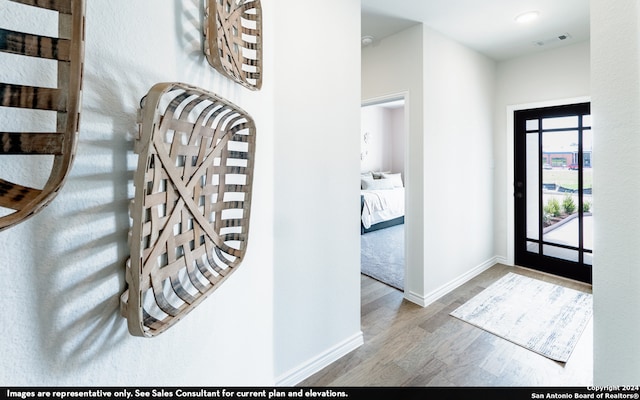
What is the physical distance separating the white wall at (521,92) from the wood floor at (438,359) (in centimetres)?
166

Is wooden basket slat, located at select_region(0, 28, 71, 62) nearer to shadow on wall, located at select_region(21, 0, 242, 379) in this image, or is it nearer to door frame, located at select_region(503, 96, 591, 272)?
shadow on wall, located at select_region(21, 0, 242, 379)

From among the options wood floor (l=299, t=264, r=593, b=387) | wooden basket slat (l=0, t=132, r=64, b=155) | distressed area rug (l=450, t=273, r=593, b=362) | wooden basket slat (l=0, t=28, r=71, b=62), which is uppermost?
wooden basket slat (l=0, t=28, r=71, b=62)

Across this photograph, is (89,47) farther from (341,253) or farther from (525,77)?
(525,77)

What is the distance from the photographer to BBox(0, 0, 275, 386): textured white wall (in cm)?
48

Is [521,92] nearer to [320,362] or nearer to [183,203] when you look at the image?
[320,362]

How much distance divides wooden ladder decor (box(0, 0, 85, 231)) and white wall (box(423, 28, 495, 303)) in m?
2.69

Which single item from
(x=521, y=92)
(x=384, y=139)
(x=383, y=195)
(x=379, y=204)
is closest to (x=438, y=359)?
(x=521, y=92)

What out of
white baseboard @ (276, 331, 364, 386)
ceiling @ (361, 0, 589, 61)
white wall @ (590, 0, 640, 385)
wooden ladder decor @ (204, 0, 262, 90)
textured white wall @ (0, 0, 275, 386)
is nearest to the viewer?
textured white wall @ (0, 0, 275, 386)

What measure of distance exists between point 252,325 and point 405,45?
2.76 metres

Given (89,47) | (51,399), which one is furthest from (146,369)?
(89,47)

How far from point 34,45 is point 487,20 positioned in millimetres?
3274

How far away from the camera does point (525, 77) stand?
3555mm

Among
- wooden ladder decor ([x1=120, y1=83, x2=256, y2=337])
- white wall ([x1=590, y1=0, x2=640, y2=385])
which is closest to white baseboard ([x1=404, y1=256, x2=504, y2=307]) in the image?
white wall ([x1=590, y1=0, x2=640, y2=385])

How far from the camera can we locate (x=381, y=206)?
5.70m
